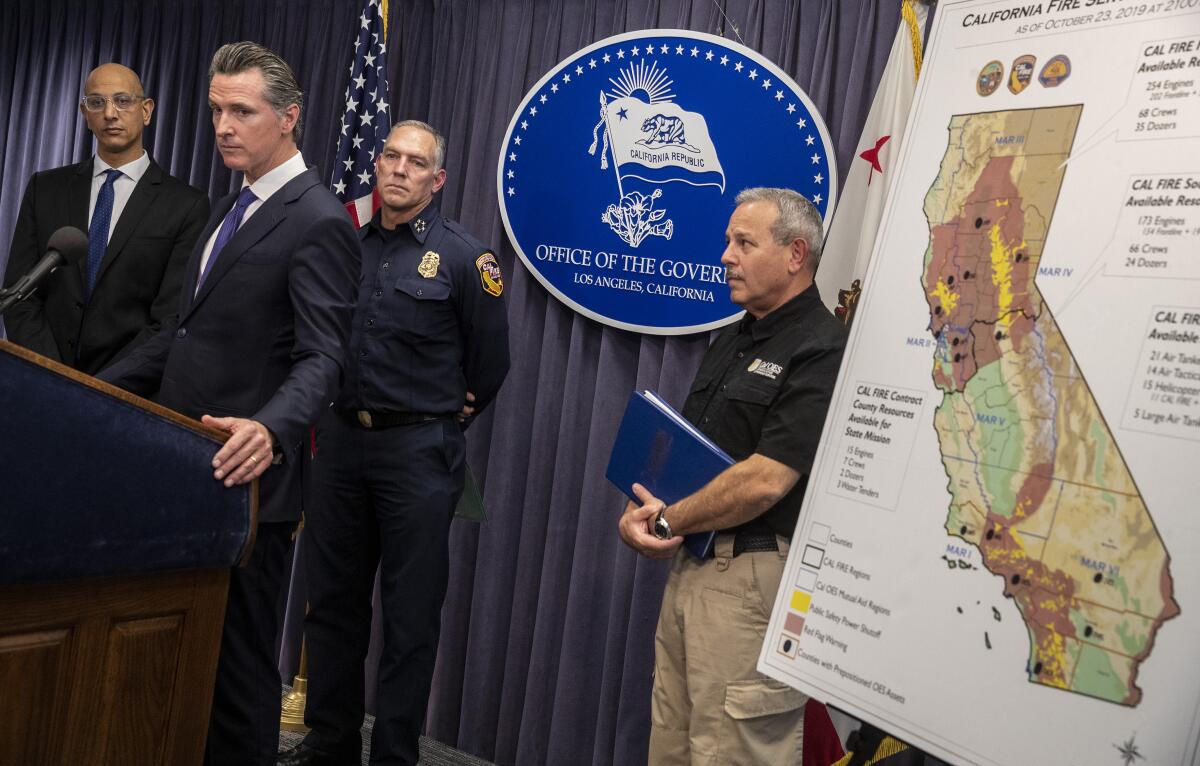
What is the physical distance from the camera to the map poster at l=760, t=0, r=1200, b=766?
3.84 feet

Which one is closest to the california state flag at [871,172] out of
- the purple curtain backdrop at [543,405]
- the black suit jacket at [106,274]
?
the purple curtain backdrop at [543,405]

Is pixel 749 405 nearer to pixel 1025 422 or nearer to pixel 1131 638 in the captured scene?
pixel 1025 422

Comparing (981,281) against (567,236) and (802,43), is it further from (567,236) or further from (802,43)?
(567,236)

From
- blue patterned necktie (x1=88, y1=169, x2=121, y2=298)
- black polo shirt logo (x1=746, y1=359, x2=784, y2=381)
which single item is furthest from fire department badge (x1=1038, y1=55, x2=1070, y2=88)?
blue patterned necktie (x1=88, y1=169, x2=121, y2=298)

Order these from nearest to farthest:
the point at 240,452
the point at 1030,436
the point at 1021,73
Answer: the point at 1030,436 → the point at 1021,73 → the point at 240,452

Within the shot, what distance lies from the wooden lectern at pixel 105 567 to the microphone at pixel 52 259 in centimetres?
25

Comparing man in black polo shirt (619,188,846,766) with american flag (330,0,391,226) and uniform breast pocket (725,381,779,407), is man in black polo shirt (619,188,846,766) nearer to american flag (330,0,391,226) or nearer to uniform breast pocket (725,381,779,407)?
uniform breast pocket (725,381,779,407)

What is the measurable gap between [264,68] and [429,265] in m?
0.89

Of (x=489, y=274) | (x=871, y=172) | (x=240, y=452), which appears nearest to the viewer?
(x=240, y=452)

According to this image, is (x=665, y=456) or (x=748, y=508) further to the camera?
(x=665, y=456)

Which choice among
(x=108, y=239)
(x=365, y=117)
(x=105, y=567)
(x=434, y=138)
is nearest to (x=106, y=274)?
(x=108, y=239)

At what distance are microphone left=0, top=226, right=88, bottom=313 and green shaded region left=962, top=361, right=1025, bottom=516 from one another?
4.65ft

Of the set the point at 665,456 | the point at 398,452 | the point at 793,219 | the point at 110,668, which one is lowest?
the point at 110,668

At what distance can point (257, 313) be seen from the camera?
2.06 m
